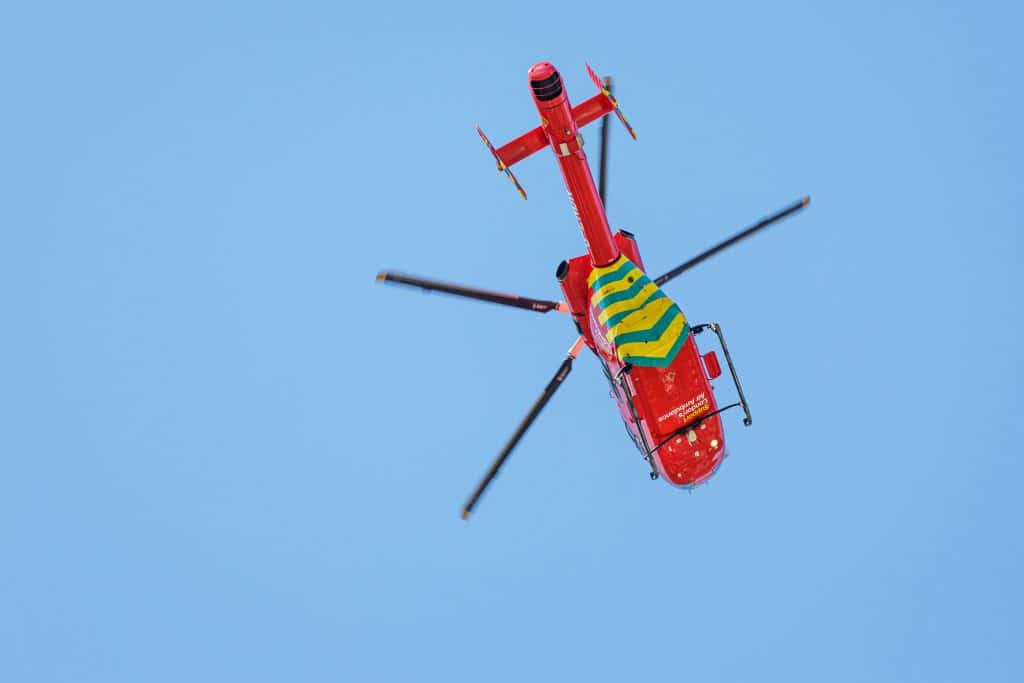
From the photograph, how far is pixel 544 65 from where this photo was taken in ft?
115

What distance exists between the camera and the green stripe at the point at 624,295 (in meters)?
36.4

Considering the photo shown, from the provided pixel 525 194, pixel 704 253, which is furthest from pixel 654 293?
pixel 525 194

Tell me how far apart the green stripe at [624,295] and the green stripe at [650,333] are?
2.87ft

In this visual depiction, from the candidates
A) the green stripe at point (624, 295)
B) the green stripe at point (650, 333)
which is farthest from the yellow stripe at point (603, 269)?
the green stripe at point (650, 333)

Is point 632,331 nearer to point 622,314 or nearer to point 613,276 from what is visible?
point 622,314

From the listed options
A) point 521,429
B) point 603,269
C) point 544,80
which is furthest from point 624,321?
point 544,80

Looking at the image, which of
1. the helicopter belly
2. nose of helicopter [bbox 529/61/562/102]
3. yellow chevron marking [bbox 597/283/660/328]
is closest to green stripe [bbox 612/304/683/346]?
the helicopter belly

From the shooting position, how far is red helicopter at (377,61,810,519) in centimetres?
3597

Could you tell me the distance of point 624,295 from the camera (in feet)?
119

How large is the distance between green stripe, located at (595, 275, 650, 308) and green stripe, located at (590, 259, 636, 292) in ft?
1.22

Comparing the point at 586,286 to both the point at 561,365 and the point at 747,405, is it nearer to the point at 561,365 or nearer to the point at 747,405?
the point at 561,365

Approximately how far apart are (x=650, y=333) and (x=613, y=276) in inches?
69.5

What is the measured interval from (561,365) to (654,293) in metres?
3.01

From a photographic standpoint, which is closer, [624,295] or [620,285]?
[624,295]
